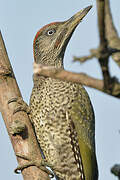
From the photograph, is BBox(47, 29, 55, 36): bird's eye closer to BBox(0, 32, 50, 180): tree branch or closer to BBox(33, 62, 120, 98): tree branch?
BBox(0, 32, 50, 180): tree branch

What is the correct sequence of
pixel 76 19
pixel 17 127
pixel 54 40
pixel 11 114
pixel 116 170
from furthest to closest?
1. pixel 54 40
2. pixel 76 19
3. pixel 11 114
4. pixel 17 127
5. pixel 116 170

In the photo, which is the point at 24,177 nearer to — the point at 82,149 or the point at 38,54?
the point at 82,149

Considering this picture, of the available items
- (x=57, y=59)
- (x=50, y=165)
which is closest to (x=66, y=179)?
(x=50, y=165)

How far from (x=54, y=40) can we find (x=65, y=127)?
59.1 inches

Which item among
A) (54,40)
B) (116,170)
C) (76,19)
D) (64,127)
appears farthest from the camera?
(54,40)

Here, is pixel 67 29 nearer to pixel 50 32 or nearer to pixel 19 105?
pixel 50 32

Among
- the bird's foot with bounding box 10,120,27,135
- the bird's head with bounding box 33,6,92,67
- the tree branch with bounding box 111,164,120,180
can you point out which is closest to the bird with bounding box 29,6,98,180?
the bird's foot with bounding box 10,120,27,135

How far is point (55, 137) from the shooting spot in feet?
15.4

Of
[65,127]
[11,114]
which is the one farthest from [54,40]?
[11,114]

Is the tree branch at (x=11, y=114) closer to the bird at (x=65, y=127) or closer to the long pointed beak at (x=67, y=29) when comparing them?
the bird at (x=65, y=127)

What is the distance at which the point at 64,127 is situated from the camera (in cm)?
469

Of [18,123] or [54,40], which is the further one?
[54,40]

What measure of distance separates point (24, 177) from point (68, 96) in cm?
130

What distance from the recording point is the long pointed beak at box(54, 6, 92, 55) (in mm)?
5340
